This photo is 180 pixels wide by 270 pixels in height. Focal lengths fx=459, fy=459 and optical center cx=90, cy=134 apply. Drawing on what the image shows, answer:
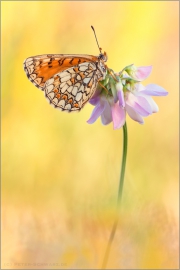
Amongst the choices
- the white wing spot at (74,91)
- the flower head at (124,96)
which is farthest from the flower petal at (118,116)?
the white wing spot at (74,91)

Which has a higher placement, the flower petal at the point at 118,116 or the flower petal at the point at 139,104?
the flower petal at the point at 139,104

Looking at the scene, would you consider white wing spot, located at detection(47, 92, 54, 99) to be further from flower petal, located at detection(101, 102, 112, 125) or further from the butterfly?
flower petal, located at detection(101, 102, 112, 125)

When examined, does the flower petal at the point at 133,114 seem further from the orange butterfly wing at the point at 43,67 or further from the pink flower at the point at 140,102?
the orange butterfly wing at the point at 43,67

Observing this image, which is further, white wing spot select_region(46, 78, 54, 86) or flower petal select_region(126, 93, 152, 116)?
white wing spot select_region(46, 78, 54, 86)

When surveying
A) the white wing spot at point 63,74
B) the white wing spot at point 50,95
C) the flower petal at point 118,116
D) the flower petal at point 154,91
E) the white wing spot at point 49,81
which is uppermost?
the white wing spot at point 63,74

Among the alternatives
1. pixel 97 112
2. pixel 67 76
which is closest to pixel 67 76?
pixel 67 76

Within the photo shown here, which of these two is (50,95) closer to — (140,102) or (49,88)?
(49,88)

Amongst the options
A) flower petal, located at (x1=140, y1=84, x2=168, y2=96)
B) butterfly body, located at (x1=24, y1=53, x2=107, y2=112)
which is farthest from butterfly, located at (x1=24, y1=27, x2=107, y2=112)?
flower petal, located at (x1=140, y1=84, x2=168, y2=96)
